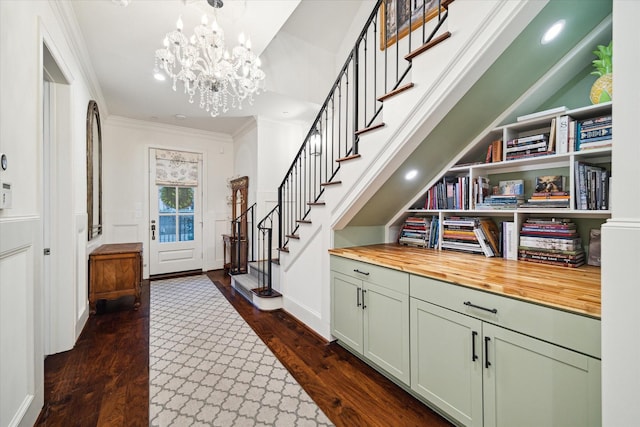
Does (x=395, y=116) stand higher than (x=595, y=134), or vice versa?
(x=395, y=116)

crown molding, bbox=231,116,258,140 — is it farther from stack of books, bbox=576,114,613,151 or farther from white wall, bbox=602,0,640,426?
white wall, bbox=602,0,640,426

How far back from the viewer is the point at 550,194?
5.76ft

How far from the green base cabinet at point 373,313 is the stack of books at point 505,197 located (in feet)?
2.94

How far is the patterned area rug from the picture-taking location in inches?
63.6

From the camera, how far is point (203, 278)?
4.89 m

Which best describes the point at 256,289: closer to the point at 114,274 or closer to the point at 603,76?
the point at 114,274

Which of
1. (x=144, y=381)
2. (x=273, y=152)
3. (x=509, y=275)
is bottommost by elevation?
(x=144, y=381)

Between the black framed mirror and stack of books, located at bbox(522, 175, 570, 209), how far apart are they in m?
4.34

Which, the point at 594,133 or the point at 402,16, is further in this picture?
the point at 402,16

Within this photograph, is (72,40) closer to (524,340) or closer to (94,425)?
(94,425)

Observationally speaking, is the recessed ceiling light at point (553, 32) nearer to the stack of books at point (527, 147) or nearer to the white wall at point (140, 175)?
the stack of books at point (527, 147)

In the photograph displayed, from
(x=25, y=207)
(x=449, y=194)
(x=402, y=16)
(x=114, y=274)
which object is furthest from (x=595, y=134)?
(x=114, y=274)

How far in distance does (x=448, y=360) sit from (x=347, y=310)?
913 millimetres

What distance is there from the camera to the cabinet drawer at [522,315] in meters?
1.02
